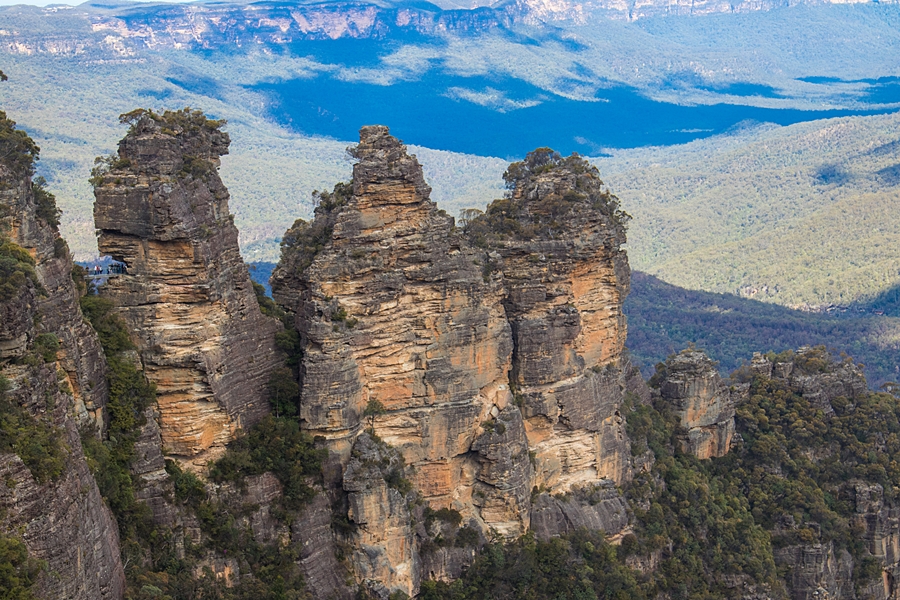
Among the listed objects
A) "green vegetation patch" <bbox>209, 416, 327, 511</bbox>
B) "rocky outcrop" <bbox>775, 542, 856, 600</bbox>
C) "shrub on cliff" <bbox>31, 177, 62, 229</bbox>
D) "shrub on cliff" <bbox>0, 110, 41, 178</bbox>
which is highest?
"shrub on cliff" <bbox>0, 110, 41, 178</bbox>

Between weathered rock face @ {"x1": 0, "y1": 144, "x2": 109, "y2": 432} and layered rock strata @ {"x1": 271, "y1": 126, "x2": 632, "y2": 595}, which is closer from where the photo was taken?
weathered rock face @ {"x1": 0, "y1": 144, "x2": 109, "y2": 432}

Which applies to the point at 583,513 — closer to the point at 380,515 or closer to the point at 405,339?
the point at 380,515

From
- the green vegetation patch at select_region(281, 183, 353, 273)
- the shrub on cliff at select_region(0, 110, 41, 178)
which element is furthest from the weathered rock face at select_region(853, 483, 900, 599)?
the shrub on cliff at select_region(0, 110, 41, 178)

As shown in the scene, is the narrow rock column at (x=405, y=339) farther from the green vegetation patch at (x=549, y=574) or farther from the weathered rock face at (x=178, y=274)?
the weathered rock face at (x=178, y=274)

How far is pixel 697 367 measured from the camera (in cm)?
6338

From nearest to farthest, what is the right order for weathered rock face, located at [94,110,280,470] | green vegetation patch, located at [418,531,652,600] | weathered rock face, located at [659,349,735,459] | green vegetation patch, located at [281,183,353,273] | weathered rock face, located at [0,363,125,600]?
1. weathered rock face, located at [0,363,125,600]
2. weathered rock face, located at [94,110,280,470]
3. green vegetation patch, located at [281,183,353,273]
4. green vegetation patch, located at [418,531,652,600]
5. weathered rock face, located at [659,349,735,459]

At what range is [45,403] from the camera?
1303 inches

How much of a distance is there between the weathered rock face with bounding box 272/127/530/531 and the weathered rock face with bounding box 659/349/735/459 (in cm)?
1634

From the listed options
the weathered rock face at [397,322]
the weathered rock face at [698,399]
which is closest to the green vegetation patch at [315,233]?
the weathered rock face at [397,322]

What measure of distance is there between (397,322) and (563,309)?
8.63 meters

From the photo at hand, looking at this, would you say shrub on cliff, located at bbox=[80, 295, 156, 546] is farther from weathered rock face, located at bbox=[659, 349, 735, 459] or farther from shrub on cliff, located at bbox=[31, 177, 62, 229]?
weathered rock face, located at bbox=[659, 349, 735, 459]

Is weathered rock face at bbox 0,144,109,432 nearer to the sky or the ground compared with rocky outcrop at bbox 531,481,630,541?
nearer to the sky

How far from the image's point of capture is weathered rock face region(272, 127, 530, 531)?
45219 mm

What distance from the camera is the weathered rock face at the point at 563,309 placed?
51.8 meters
